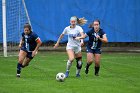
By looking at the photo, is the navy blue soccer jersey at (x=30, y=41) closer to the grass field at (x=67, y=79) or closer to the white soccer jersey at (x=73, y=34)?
the grass field at (x=67, y=79)

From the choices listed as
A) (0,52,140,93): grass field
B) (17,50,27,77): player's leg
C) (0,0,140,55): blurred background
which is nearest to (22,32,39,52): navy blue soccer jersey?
(17,50,27,77): player's leg

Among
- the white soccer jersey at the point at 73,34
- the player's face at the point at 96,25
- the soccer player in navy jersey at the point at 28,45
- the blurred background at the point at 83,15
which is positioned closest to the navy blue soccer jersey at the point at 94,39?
the player's face at the point at 96,25

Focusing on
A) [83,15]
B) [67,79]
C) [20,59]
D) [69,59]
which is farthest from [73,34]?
[83,15]

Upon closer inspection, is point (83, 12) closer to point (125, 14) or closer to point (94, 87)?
point (125, 14)

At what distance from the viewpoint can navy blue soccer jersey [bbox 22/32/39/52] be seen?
1605 cm

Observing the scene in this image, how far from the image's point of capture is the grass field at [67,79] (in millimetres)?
13031

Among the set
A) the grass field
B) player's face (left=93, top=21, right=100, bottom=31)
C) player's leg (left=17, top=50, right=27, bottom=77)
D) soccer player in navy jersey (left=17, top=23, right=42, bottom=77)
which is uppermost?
player's face (left=93, top=21, right=100, bottom=31)

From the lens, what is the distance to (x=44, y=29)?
27875mm

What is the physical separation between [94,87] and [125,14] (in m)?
15.3

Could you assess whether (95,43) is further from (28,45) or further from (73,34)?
(28,45)

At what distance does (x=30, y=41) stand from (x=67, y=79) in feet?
5.95

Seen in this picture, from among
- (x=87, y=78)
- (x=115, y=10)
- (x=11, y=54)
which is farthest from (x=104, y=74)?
(x=115, y=10)

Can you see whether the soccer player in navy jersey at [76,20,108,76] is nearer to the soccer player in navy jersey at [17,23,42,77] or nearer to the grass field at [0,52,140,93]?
the grass field at [0,52,140,93]

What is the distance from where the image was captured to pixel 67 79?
1542 cm
